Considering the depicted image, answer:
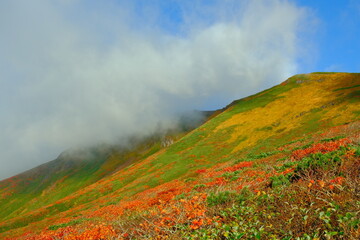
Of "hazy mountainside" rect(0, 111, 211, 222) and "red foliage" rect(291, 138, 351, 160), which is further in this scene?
"hazy mountainside" rect(0, 111, 211, 222)

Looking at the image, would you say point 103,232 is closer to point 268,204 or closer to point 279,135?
point 268,204

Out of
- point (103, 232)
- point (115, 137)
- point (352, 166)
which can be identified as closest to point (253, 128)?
point (352, 166)

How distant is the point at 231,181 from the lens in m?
16.9

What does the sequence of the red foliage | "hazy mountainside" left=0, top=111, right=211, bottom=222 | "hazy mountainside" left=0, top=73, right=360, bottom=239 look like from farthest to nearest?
1. "hazy mountainside" left=0, top=111, right=211, bottom=222
2. the red foliage
3. "hazy mountainside" left=0, top=73, right=360, bottom=239

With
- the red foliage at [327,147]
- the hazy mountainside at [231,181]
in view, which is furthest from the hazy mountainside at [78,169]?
the red foliage at [327,147]

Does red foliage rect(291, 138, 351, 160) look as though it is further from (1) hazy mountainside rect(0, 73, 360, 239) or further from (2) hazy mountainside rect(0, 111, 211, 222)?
(2) hazy mountainside rect(0, 111, 211, 222)

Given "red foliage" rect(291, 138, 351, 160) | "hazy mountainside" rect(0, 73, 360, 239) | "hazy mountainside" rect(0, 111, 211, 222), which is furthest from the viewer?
"hazy mountainside" rect(0, 111, 211, 222)

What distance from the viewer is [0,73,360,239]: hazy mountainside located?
6438 millimetres

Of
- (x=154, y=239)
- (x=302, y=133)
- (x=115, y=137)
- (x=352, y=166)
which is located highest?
(x=115, y=137)

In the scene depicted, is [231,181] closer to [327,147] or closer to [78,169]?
[327,147]

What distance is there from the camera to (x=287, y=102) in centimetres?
5931

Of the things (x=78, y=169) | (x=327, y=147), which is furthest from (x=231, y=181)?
(x=78, y=169)

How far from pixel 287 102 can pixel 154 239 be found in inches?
2433

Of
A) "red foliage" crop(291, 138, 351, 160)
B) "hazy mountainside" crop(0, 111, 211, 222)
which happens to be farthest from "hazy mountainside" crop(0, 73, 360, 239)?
"hazy mountainside" crop(0, 111, 211, 222)
